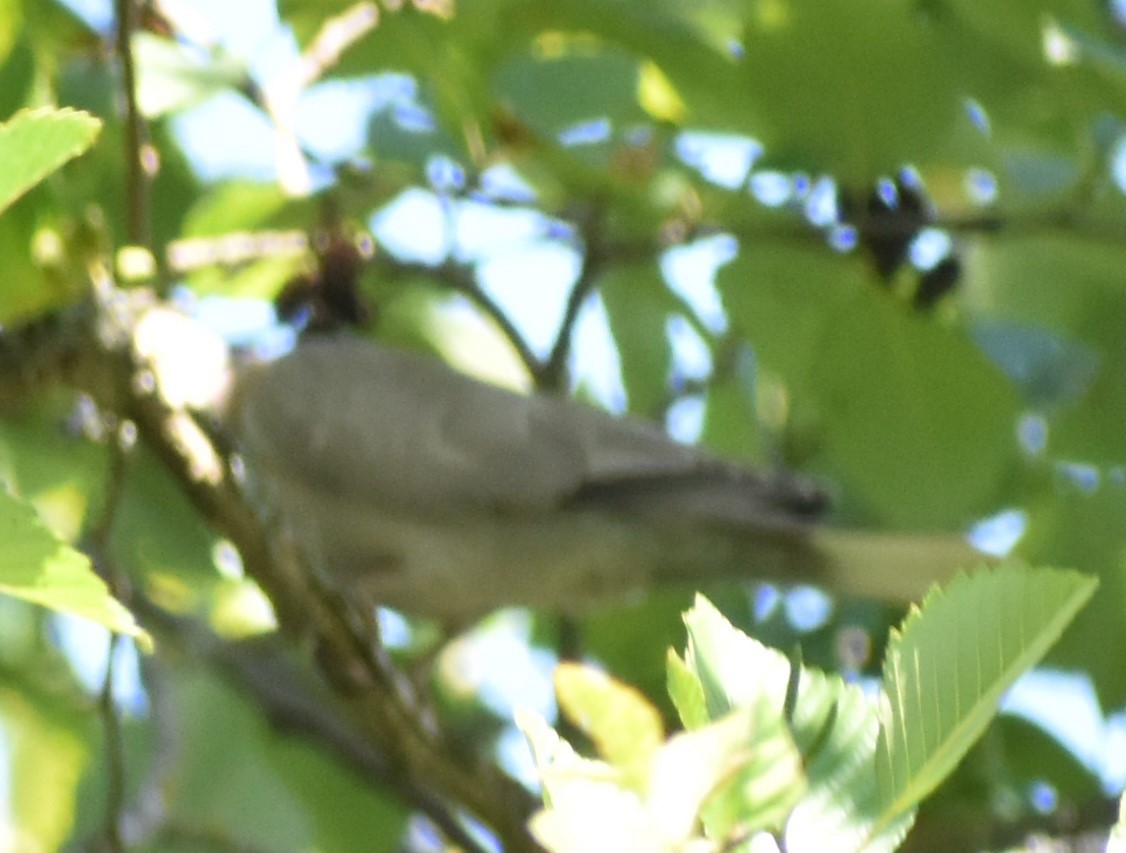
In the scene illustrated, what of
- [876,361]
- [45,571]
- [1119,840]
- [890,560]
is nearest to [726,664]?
[1119,840]

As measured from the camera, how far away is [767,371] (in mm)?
3105

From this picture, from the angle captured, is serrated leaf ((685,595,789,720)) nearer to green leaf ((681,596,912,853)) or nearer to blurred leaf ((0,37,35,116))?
green leaf ((681,596,912,853))

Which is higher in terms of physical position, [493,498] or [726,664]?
[726,664]

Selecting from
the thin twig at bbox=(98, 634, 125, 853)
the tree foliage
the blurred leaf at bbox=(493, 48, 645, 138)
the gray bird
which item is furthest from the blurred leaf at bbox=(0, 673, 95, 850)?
the blurred leaf at bbox=(493, 48, 645, 138)

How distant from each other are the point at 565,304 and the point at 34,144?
2755 millimetres

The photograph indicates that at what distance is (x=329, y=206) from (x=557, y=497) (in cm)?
110

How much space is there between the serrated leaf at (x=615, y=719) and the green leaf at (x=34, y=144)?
460 mm

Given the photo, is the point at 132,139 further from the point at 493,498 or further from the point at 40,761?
the point at 40,761

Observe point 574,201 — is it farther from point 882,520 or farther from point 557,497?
point 882,520

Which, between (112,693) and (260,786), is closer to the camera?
(112,693)

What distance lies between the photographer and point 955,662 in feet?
3.40

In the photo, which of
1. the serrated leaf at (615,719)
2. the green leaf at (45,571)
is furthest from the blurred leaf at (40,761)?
the serrated leaf at (615,719)

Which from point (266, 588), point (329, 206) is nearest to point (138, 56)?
point (329, 206)

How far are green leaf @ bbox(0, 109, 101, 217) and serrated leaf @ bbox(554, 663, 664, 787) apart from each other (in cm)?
46
